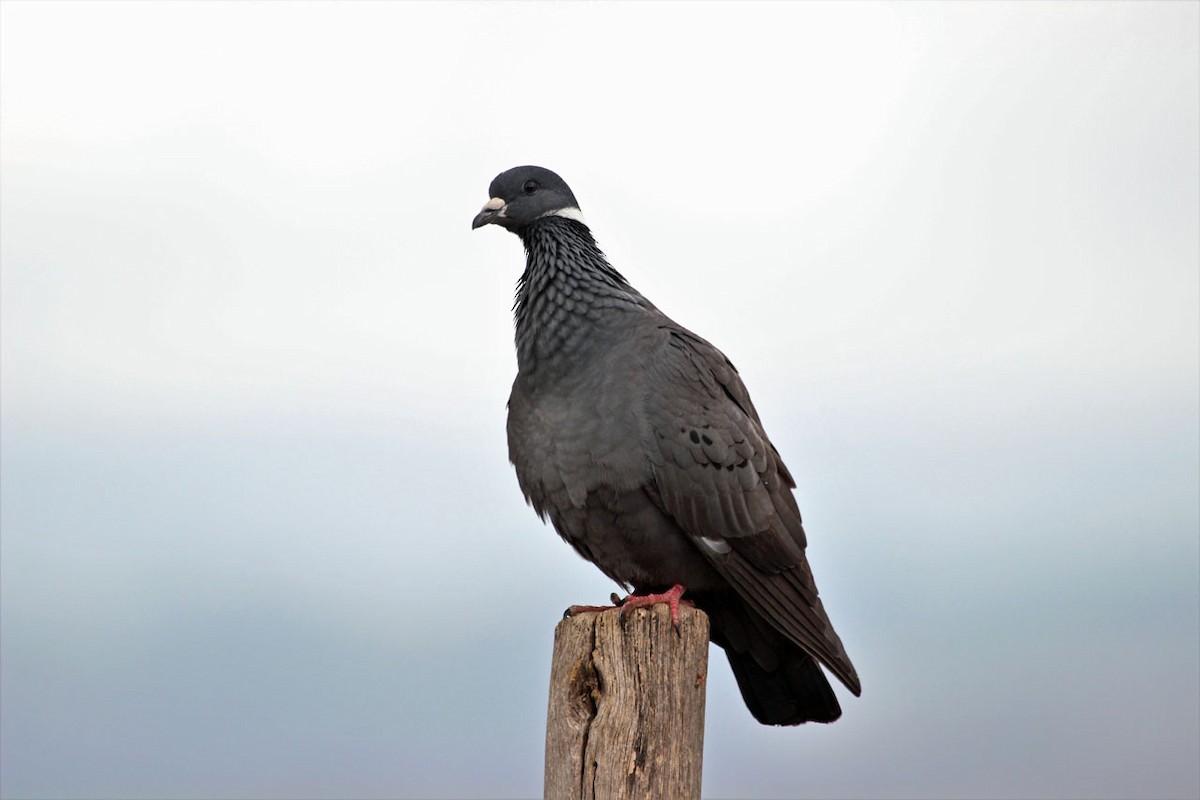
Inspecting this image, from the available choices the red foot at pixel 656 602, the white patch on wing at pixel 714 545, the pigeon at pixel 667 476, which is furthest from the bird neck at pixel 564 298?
the red foot at pixel 656 602

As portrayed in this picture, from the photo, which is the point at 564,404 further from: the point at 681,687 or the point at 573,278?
the point at 681,687

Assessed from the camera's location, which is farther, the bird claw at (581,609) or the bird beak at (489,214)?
the bird beak at (489,214)

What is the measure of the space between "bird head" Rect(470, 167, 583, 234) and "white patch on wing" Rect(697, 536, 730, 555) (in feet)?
6.23

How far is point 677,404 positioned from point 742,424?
39cm

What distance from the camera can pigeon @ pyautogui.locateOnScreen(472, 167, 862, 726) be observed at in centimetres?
554

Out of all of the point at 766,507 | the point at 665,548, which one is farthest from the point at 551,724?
the point at 766,507

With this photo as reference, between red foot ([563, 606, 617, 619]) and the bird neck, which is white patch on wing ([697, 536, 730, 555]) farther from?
the bird neck

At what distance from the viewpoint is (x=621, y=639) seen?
4.91 m

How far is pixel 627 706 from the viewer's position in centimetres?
476

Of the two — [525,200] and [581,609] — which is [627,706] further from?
[525,200]

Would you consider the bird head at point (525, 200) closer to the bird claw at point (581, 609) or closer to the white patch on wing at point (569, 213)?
the white patch on wing at point (569, 213)

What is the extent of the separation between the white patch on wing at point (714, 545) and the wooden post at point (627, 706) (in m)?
0.52

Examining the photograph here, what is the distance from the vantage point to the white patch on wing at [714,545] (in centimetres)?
557

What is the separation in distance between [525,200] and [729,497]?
194 centimetres
